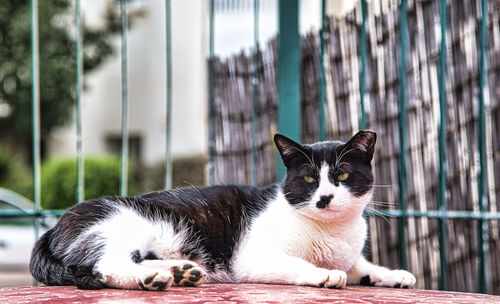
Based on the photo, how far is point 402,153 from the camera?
2.40 metres

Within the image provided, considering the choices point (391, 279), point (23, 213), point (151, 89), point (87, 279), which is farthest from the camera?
point (151, 89)

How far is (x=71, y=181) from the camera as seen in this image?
957cm

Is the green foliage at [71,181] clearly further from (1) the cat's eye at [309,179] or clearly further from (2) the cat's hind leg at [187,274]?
(2) the cat's hind leg at [187,274]

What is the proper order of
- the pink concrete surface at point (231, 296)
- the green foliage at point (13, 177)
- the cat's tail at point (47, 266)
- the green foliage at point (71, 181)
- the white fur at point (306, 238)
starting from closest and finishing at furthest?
the pink concrete surface at point (231, 296), the cat's tail at point (47, 266), the white fur at point (306, 238), the green foliage at point (71, 181), the green foliage at point (13, 177)

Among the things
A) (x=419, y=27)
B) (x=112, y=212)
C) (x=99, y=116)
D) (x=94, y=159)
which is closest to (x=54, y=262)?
(x=112, y=212)

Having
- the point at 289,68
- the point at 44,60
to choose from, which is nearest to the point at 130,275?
the point at 289,68

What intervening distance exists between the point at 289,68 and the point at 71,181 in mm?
7649

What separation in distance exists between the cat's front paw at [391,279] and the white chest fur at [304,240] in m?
0.08

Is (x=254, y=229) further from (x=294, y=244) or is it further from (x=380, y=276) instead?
(x=380, y=276)

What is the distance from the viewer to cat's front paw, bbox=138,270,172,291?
4.77 ft

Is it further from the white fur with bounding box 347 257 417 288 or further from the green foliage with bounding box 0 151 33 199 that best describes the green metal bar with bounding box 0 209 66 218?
the green foliage with bounding box 0 151 33 199

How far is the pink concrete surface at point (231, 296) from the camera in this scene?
1.33 meters

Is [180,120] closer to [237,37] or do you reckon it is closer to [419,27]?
[237,37]

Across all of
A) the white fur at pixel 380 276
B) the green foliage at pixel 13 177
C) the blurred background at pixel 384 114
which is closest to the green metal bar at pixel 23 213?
the blurred background at pixel 384 114
